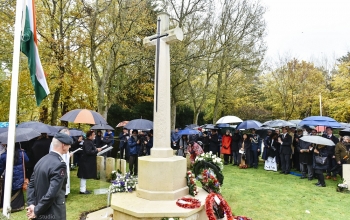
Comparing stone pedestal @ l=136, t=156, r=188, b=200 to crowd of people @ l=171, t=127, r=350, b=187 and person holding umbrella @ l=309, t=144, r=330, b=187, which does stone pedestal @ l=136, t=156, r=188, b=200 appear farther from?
person holding umbrella @ l=309, t=144, r=330, b=187

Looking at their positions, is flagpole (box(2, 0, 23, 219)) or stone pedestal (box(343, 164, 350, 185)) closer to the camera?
→ flagpole (box(2, 0, 23, 219))

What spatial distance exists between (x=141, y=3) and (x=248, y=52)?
1051 cm

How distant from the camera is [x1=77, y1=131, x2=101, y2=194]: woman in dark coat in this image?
7.67 metres

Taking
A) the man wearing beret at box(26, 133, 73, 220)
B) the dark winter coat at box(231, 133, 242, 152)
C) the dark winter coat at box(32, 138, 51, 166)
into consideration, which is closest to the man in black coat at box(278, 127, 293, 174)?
the dark winter coat at box(231, 133, 242, 152)

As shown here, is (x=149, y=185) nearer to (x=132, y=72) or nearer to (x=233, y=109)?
(x=132, y=72)

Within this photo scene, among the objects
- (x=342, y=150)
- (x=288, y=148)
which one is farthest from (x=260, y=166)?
(x=342, y=150)

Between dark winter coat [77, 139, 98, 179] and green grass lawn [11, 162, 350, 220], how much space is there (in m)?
0.63

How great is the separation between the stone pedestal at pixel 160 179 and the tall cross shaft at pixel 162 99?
0.90 ft

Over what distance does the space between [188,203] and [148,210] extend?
0.82 meters

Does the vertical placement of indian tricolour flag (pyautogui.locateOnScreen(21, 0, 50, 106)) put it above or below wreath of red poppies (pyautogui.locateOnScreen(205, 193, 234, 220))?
above

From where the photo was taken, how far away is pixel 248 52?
21.5 metres

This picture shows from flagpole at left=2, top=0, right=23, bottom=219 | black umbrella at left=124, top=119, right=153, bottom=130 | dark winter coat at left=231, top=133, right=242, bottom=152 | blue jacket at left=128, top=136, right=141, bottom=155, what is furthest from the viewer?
dark winter coat at left=231, top=133, right=242, bottom=152

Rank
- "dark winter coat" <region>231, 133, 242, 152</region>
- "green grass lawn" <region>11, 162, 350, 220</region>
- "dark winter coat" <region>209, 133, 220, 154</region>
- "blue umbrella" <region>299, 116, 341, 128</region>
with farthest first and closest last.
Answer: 1. "dark winter coat" <region>209, 133, 220, 154</region>
2. "dark winter coat" <region>231, 133, 242, 152</region>
3. "blue umbrella" <region>299, 116, 341, 128</region>
4. "green grass lawn" <region>11, 162, 350, 220</region>

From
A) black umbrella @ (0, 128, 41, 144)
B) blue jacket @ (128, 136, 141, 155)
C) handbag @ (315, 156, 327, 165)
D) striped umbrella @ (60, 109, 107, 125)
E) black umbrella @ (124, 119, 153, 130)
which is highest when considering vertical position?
striped umbrella @ (60, 109, 107, 125)
